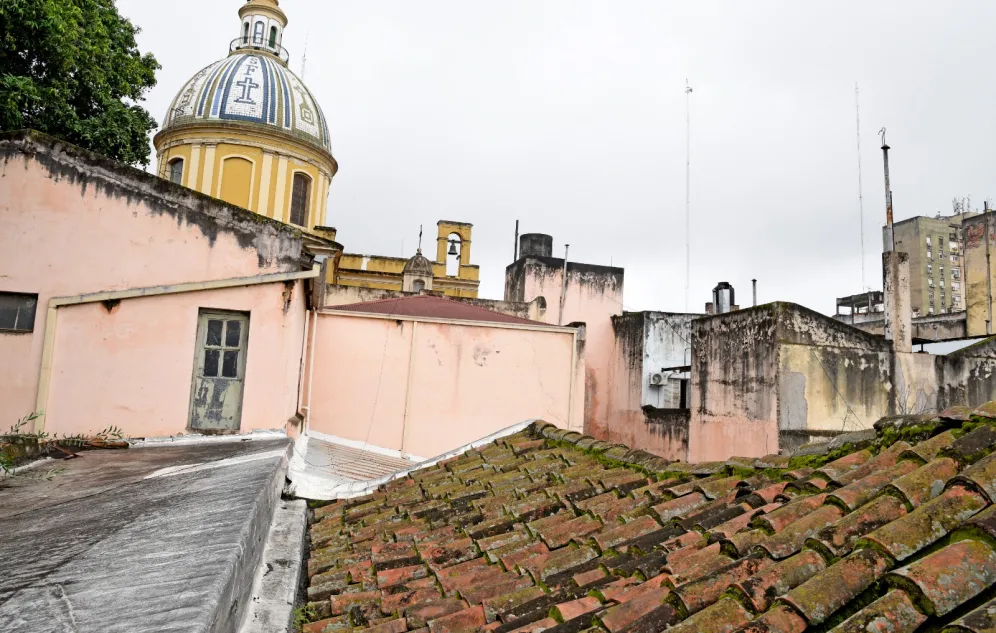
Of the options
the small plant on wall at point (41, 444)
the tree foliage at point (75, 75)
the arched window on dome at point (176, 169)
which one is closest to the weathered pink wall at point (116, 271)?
the small plant on wall at point (41, 444)

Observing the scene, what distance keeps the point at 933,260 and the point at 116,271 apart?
67865 millimetres

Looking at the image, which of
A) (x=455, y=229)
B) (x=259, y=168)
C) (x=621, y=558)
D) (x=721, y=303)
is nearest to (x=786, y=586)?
(x=621, y=558)

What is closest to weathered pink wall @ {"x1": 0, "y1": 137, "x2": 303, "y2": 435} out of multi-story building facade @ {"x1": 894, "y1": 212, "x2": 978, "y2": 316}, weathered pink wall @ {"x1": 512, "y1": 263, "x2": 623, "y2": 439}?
weathered pink wall @ {"x1": 512, "y1": 263, "x2": 623, "y2": 439}

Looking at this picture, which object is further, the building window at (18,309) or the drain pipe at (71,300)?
the building window at (18,309)

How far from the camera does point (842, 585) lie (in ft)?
7.78

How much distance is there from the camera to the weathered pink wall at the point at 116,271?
940 cm

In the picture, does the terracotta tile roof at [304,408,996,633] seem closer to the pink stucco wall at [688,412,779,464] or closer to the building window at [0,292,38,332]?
the building window at [0,292,38,332]

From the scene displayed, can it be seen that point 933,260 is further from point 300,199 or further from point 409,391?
point 409,391

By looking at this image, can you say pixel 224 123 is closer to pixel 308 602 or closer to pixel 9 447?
pixel 9 447

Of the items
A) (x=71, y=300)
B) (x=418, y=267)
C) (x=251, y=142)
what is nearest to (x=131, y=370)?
(x=71, y=300)

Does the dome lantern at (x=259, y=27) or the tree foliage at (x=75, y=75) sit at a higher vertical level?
the dome lantern at (x=259, y=27)

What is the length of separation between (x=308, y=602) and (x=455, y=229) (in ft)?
96.1

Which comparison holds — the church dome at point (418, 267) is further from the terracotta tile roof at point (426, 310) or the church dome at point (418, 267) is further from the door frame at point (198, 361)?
the door frame at point (198, 361)

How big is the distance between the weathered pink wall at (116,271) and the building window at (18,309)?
0.14 meters
